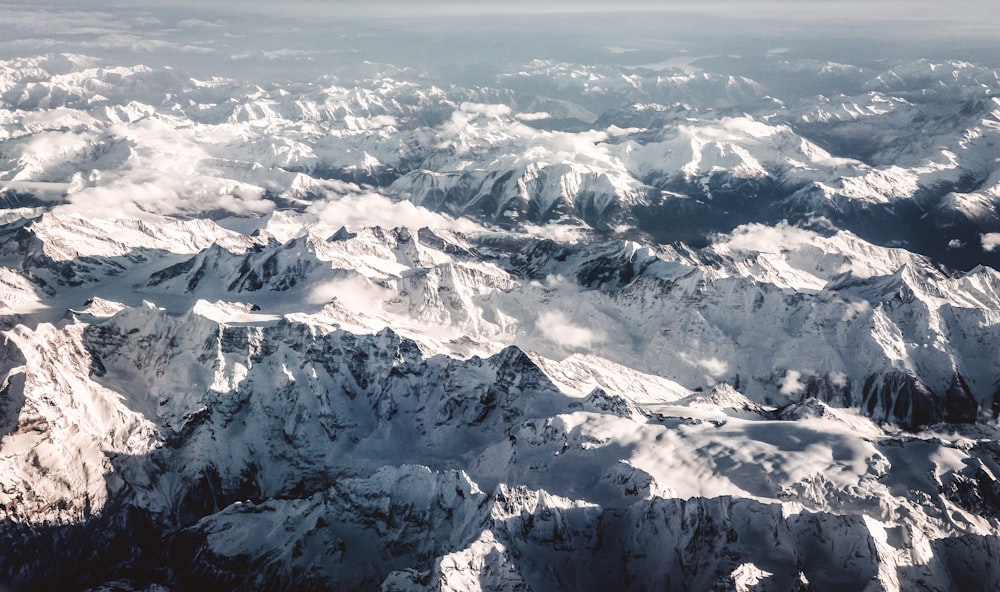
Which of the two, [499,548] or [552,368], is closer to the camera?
[499,548]

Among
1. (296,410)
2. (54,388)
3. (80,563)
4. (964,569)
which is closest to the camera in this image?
(964,569)

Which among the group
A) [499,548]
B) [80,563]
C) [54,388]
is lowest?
[80,563]

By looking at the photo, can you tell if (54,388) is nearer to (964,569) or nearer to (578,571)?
(578,571)

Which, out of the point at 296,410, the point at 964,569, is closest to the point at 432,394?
the point at 296,410

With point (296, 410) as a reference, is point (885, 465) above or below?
above

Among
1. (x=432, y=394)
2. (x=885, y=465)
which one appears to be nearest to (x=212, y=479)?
(x=432, y=394)

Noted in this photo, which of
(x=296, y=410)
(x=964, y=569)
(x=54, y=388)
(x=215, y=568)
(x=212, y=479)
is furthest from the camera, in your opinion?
(x=296, y=410)

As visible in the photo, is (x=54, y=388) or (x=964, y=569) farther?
(x=54, y=388)

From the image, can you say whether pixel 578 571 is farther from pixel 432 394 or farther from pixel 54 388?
pixel 54 388

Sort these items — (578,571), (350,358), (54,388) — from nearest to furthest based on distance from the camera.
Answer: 1. (578,571)
2. (54,388)
3. (350,358)
